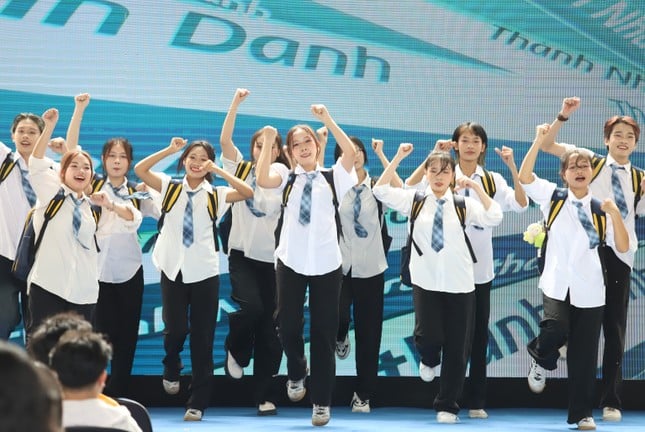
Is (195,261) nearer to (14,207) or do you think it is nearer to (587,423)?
(14,207)

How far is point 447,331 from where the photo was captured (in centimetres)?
565

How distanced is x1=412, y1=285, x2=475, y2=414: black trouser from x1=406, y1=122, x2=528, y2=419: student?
345 mm

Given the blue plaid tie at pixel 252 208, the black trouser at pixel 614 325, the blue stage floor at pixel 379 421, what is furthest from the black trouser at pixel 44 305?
the black trouser at pixel 614 325

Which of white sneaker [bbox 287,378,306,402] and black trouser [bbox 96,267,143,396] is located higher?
black trouser [bbox 96,267,143,396]

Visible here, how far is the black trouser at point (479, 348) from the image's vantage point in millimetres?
6023

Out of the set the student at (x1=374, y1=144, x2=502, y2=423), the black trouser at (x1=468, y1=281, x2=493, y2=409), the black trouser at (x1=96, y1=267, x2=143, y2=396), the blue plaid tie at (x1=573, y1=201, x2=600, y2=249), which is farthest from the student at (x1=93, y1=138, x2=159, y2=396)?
the blue plaid tie at (x1=573, y1=201, x2=600, y2=249)

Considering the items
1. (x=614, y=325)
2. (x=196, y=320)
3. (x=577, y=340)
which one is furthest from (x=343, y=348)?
(x=614, y=325)

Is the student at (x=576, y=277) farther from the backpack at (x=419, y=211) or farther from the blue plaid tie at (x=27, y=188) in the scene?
the blue plaid tie at (x=27, y=188)

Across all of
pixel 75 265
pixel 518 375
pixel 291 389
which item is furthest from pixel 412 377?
pixel 75 265

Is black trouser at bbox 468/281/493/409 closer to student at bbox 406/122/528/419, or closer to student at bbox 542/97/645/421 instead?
student at bbox 406/122/528/419

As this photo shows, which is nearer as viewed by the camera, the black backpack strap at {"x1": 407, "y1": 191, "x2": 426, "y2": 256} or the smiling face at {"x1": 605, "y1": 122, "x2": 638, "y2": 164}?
the black backpack strap at {"x1": 407, "y1": 191, "x2": 426, "y2": 256}

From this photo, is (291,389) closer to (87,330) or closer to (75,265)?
(75,265)

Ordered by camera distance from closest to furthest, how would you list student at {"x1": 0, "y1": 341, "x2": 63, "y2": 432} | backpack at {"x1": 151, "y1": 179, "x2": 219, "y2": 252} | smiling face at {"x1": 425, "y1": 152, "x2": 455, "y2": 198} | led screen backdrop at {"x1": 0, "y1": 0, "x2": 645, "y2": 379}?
student at {"x1": 0, "y1": 341, "x2": 63, "y2": 432} → smiling face at {"x1": 425, "y1": 152, "x2": 455, "y2": 198} → backpack at {"x1": 151, "y1": 179, "x2": 219, "y2": 252} → led screen backdrop at {"x1": 0, "y1": 0, "x2": 645, "y2": 379}

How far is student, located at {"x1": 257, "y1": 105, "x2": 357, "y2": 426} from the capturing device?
5.40m
